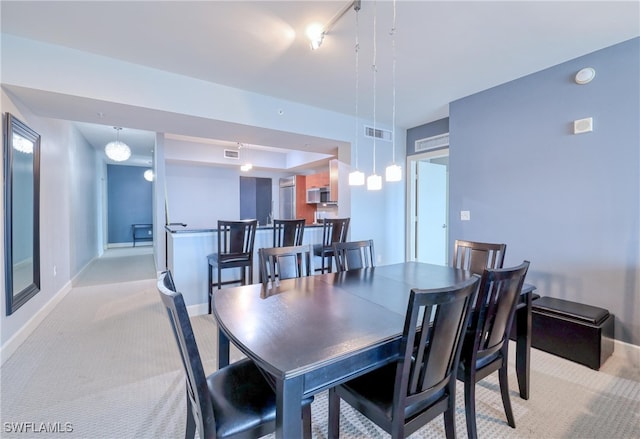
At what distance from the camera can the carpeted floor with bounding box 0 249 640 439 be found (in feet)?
5.53

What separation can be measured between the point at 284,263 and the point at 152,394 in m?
1.25

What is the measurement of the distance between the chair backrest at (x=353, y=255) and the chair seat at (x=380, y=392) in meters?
1.09

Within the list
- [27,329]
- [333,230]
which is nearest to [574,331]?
[333,230]

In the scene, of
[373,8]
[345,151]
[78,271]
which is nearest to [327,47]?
[373,8]

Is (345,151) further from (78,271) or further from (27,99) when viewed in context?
(78,271)

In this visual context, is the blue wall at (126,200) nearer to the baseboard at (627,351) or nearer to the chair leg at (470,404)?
the chair leg at (470,404)

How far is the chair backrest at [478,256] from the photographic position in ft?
7.78

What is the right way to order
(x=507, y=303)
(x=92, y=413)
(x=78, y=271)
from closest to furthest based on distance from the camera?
(x=507, y=303)
(x=92, y=413)
(x=78, y=271)

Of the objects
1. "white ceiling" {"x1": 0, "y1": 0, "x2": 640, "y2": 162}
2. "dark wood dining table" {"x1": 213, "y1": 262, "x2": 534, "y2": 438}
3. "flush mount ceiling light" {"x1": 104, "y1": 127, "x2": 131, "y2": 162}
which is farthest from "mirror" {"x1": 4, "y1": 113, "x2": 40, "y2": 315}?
"dark wood dining table" {"x1": 213, "y1": 262, "x2": 534, "y2": 438}

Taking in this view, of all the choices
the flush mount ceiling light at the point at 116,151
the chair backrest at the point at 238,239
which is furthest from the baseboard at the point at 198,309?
the flush mount ceiling light at the point at 116,151

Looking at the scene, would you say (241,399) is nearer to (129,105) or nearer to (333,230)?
(333,230)

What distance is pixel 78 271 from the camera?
5.33 m

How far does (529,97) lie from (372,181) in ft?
7.50

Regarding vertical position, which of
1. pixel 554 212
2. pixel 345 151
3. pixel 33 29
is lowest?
pixel 554 212
